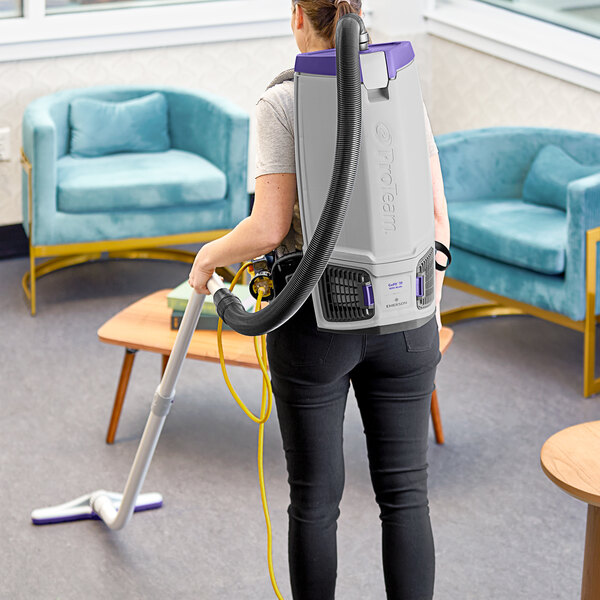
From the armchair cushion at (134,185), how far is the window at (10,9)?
86cm

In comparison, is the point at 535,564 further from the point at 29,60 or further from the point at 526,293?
the point at 29,60

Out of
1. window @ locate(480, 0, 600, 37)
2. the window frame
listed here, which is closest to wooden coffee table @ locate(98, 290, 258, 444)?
the window frame

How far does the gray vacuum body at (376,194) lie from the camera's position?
1.42m

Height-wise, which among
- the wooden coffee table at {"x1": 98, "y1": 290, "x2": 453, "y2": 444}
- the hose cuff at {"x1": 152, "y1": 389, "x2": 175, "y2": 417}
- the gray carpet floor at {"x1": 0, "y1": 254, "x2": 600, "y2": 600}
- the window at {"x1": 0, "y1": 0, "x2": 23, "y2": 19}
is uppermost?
the window at {"x1": 0, "y1": 0, "x2": 23, "y2": 19}

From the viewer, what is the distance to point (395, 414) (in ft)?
5.50

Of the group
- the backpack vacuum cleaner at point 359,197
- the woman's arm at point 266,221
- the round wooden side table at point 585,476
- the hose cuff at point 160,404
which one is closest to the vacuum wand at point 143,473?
the hose cuff at point 160,404

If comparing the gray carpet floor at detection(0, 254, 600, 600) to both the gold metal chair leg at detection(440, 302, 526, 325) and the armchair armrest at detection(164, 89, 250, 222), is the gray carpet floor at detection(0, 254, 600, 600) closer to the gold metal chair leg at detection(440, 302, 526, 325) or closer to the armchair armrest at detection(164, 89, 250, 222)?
the gold metal chair leg at detection(440, 302, 526, 325)

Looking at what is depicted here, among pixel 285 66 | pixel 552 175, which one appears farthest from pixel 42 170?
pixel 552 175

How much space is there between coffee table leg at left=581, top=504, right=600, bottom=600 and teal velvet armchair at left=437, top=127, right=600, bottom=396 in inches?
53.5

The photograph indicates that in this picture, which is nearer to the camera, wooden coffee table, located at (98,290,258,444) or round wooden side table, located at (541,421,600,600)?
round wooden side table, located at (541,421,600,600)

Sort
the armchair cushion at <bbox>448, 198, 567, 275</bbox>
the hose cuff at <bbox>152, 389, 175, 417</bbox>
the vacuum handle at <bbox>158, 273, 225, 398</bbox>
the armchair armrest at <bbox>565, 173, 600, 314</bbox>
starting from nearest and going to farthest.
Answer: the vacuum handle at <bbox>158, 273, 225, 398</bbox>, the hose cuff at <bbox>152, 389, 175, 417</bbox>, the armchair armrest at <bbox>565, 173, 600, 314</bbox>, the armchair cushion at <bbox>448, 198, 567, 275</bbox>

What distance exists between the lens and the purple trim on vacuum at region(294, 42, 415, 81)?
140cm

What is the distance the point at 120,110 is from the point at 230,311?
9.70 feet

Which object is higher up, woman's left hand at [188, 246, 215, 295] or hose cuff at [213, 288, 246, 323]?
woman's left hand at [188, 246, 215, 295]
